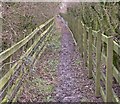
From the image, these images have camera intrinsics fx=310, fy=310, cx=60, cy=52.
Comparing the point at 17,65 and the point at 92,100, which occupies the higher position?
the point at 17,65

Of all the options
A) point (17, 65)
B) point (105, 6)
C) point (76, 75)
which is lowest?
point (76, 75)

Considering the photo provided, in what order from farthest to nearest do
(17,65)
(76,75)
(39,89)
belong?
(76,75), (39,89), (17,65)

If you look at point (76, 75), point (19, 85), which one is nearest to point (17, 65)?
point (19, 85)

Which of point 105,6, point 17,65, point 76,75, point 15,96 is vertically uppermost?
point 105,6

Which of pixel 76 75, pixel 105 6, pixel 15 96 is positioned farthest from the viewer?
pixel 76 75

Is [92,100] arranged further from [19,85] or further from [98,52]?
[19,85]

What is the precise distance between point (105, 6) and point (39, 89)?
2.47 meters

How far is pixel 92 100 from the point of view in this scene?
19.2 ft

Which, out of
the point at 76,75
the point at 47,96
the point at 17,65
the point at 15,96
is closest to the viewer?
the point at 15,96

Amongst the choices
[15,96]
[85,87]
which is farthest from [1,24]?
[15,96]

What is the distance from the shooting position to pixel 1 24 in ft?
27.5

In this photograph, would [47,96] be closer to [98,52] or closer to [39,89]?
[39,89]

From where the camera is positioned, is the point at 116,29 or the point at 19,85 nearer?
the point at 19,85

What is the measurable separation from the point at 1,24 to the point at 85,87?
9.94 feet
